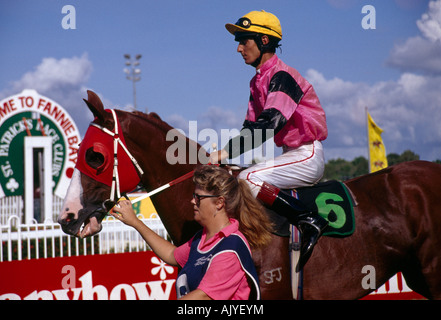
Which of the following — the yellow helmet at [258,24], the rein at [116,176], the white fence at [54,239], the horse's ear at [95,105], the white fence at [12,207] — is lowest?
the white fence at [54,239]

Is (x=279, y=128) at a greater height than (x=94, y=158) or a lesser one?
greater

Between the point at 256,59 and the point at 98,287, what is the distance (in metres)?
4.53

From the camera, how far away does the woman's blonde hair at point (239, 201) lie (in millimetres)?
2600

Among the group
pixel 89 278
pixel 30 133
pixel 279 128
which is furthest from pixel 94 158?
pixel 30 133

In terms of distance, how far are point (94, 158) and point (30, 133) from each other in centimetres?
1201

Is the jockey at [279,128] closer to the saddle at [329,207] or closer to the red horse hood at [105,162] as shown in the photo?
the saddle at [329,207]

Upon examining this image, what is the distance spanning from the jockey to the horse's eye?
0.76 m

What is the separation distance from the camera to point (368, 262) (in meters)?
3.33

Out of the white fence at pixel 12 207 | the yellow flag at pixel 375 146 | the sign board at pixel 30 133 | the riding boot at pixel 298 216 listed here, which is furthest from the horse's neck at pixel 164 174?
the yellow flag at pixel 375 146

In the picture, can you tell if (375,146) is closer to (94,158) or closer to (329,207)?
(329,207)

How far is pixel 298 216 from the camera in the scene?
10.4ft

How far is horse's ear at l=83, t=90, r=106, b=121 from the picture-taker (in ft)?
10.5

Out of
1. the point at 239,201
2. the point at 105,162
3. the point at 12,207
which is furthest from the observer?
the point at 12,207
